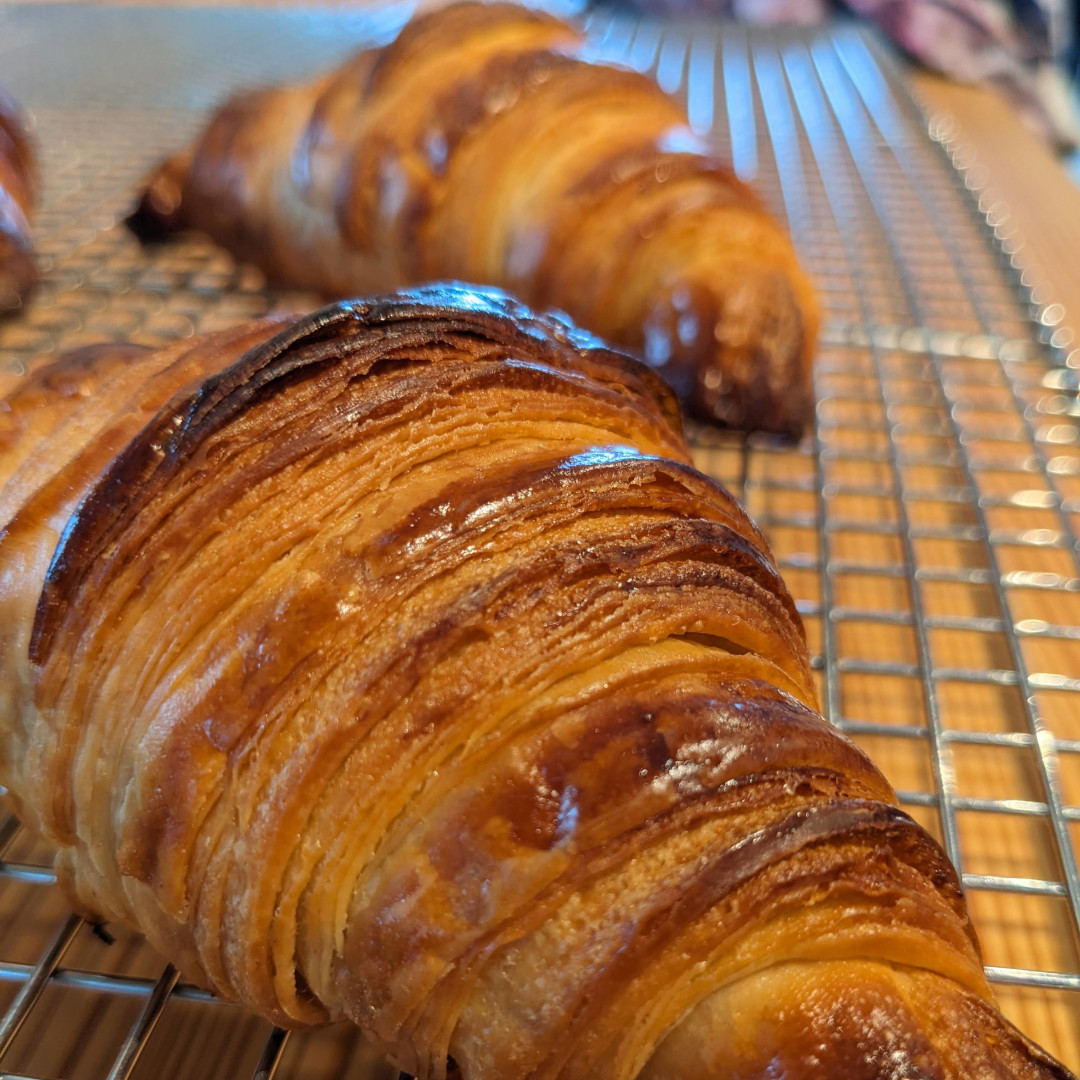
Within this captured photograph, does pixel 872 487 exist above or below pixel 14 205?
below

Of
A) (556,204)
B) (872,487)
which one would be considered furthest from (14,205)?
(872,487)

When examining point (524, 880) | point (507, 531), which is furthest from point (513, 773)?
point (507, 531)

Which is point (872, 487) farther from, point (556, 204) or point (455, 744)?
point (455, 744)

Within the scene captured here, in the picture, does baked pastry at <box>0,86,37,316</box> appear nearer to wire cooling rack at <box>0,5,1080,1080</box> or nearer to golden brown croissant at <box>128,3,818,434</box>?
wire cooling rack at <box>0,5,1080,1080</box>

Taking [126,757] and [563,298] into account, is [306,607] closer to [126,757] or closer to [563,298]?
[126,757]

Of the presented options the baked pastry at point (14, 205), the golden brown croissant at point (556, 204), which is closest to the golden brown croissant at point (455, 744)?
the golden brown croissant at point (556, 204)

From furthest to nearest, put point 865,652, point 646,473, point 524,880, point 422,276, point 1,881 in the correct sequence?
point 422,276, point 865,652, point 1,881, point 646,473, point 524,880

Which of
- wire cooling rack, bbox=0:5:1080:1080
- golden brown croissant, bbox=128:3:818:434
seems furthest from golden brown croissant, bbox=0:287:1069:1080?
Answer: golden brown croissant, bbox=128:3:818:434
